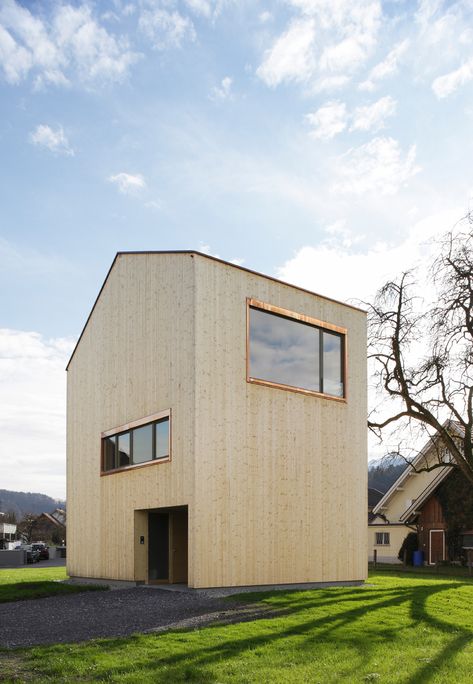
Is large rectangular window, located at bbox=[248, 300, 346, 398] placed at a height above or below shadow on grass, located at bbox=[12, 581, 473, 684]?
above

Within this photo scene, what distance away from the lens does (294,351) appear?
60.8 ft

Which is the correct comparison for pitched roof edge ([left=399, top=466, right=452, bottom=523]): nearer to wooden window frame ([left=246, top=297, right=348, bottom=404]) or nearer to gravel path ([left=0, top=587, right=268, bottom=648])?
wooden window frame ([left=246, top=297, right=348, bottom=404])

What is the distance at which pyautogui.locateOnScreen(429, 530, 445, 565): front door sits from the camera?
35281 mm

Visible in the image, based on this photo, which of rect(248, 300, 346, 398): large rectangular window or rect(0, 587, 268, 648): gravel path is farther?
rect(248, 300, 346, 398): large rectangular window

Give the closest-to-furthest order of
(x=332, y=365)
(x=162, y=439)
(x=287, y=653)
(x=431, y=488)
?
(x=287, y=653) < (x=162, y=439) < (x=332, y=365) < (x=431, y=488)

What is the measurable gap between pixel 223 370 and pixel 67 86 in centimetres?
683

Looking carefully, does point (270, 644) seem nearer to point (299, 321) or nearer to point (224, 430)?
point (224, 430)

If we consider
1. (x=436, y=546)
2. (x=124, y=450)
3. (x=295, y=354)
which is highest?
(x=295, y=354)

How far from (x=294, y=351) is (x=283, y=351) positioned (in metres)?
0.42

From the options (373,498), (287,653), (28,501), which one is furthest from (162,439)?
(28,501)

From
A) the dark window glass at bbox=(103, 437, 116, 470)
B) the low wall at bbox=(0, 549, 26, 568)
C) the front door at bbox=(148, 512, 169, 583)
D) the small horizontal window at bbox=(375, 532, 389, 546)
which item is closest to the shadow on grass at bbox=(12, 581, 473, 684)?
the front door at bbox=(148, 512, 169, 583)

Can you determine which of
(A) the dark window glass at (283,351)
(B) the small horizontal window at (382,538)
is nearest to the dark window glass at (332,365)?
(A) the dark window glass at (283,351)

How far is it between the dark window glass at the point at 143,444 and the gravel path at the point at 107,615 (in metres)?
3.52

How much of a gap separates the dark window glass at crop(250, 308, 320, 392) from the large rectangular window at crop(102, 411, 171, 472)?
8.55 ft
